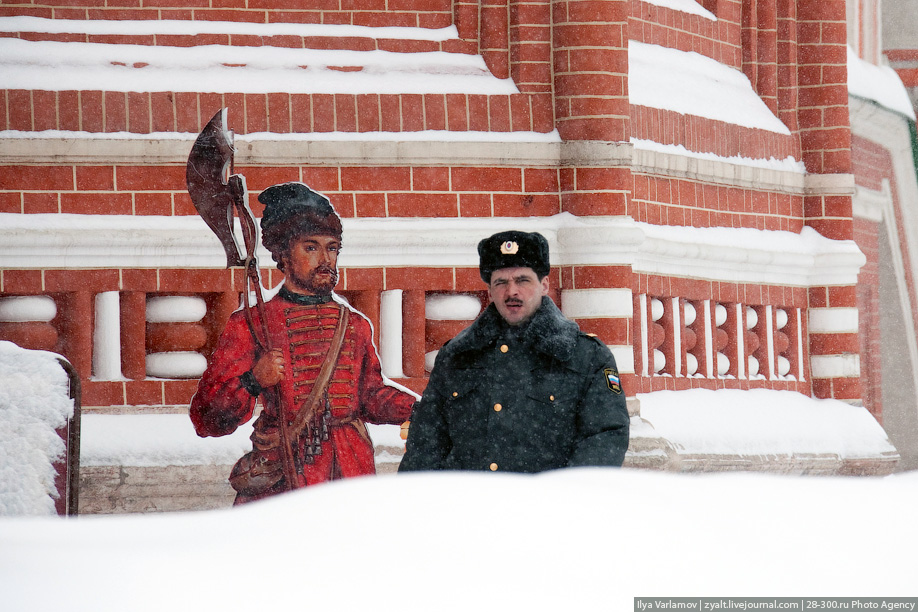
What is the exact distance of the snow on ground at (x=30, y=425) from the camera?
15.5ft

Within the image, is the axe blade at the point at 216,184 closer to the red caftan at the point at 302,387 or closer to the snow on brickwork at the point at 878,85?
the red caftan at the point at 302,387

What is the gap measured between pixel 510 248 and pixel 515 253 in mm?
25

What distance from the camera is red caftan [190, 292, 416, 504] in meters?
5.51

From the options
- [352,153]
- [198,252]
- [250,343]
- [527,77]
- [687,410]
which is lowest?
[687,410]

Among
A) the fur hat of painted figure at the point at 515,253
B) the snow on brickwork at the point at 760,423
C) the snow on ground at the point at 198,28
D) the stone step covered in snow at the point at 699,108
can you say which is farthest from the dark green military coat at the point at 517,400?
the stone step covered in snow at the point at 699,108

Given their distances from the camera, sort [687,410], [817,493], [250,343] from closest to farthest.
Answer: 1. [817,493]
2. [250,343]
3. [687,410]

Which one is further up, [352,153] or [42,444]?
[352,153]

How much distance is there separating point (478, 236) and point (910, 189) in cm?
651

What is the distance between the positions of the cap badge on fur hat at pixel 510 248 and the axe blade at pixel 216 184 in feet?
6.82

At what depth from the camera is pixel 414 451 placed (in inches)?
147

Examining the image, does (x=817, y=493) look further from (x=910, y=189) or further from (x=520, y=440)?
(x=910, y=189)

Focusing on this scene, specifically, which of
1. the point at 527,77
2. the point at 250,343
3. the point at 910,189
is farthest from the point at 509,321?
the point at 910,189

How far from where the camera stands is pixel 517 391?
3.67 metres

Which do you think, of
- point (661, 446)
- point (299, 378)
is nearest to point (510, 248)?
point (299, 378)
